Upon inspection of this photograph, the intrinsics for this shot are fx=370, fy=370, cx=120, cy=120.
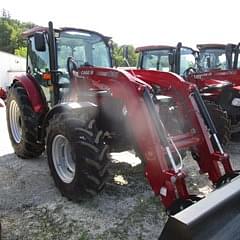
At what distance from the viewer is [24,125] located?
19.2 feet

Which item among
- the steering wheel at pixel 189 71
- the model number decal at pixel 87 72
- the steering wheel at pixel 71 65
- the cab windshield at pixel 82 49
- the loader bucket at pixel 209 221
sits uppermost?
the cab windshield at pixel 82 49

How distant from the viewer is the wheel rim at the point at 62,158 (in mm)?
4570

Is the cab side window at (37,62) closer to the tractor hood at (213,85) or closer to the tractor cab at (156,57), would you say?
the tractor hood at (213,85)

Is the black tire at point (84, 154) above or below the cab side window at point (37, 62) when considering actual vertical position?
below

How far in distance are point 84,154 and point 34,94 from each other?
2.27 meters

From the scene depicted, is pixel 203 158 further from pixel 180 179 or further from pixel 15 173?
pixel 15 173

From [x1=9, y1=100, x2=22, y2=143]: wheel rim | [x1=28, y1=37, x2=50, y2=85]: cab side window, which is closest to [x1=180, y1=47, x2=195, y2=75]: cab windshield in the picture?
[x1=28, y1=37, x2=50, y2=85]: cab side window

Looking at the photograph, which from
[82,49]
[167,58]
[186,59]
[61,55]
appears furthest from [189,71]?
[61,55]

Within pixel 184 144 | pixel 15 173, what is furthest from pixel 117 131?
pixel 15 173

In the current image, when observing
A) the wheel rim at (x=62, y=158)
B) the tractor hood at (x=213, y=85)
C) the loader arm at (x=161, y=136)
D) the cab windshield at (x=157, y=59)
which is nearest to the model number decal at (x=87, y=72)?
the loader arm at (x=161, y=136)

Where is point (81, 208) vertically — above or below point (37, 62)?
below

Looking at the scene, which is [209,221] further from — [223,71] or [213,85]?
[223,71]

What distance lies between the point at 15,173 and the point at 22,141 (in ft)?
2.20

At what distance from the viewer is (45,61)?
228 inches
